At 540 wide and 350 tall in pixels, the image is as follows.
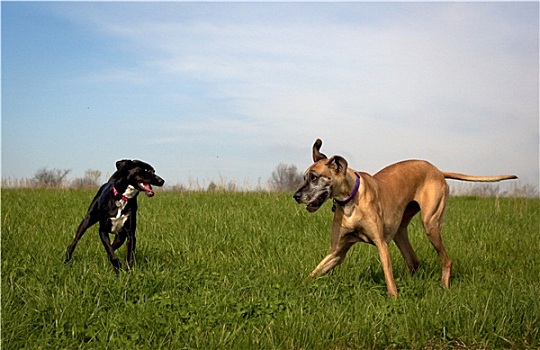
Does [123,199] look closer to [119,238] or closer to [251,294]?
[119,238]

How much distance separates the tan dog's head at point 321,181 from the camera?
6715 mm

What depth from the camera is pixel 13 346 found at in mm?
5672

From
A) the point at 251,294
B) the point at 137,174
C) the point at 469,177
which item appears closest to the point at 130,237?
the point at 137,174

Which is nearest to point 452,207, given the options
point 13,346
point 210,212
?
point 210,212

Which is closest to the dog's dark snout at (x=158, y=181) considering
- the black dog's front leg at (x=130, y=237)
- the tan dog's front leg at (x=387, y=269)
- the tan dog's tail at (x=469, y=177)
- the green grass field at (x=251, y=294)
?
the black dog's front leg at (x=130, y=237)

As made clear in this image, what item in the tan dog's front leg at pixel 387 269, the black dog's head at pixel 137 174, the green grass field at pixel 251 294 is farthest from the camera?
the black dog's head at pixel 137 174

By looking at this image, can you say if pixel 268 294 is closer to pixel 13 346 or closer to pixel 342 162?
pixel 342 162

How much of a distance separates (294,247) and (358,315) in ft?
10.7

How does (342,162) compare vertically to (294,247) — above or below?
above

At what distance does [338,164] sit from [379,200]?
781 mm

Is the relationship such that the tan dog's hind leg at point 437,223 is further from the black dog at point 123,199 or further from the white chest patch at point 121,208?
the white chest patch at point 121,208

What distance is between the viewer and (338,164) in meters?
6.84

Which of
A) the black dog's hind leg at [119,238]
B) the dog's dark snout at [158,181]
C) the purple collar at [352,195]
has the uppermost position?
the dog's dark snout at [158,181]

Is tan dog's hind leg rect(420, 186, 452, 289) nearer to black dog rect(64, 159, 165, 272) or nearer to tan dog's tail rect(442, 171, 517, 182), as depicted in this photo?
tan dog's tail rect(442, 171, 517, 182)
